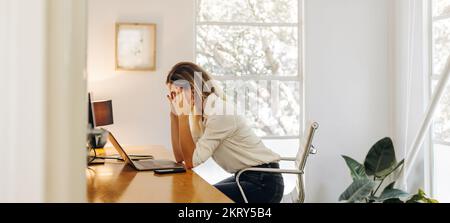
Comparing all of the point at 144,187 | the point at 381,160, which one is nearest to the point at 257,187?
the point at 144,187

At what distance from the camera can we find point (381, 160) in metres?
3.79

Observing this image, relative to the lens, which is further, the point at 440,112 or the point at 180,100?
the point at 440,112

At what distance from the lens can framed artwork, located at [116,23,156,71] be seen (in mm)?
3879

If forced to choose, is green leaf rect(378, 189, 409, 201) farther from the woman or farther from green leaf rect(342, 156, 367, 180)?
the woman

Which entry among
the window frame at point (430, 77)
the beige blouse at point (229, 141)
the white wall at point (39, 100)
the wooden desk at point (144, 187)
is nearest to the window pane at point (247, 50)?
the window frame at point (430, 77)

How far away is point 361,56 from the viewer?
165 inches

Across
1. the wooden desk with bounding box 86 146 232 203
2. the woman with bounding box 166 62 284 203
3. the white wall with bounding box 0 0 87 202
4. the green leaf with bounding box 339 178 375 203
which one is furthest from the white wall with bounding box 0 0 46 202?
the green leaf with bounding box 339 178 375 203

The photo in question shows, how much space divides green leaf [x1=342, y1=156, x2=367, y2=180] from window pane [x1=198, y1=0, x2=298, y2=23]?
1334 mm

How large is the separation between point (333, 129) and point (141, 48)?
1.84 meters

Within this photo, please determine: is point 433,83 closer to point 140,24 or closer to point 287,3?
point 287,3

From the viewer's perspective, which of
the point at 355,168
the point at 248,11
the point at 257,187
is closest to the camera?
the point at 257,187

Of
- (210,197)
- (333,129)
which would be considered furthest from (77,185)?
(333,129)

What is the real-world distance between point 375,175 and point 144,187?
2.59 metres

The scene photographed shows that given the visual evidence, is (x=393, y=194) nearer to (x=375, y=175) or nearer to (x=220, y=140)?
(x=375, y=175)
